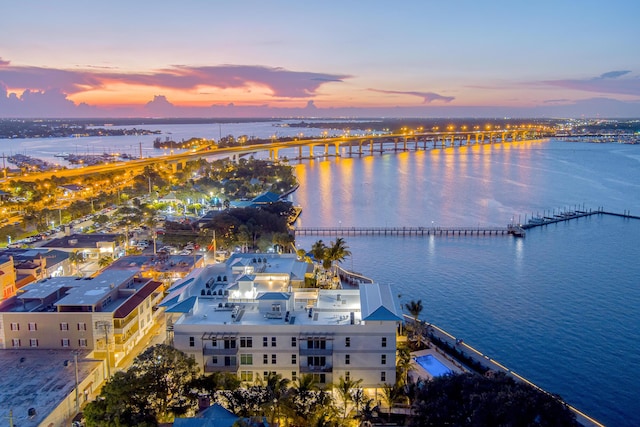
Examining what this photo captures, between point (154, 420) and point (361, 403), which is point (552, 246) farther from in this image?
point (154, 420)

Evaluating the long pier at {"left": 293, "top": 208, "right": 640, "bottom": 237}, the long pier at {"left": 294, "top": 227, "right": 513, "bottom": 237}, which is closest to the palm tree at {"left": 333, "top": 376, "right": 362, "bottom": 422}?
the long pier at {"left": 293, "top": 208, "right": 640, "bottom": 237}

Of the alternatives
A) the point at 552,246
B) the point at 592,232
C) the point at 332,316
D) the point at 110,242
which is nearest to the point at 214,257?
the point at 110,242

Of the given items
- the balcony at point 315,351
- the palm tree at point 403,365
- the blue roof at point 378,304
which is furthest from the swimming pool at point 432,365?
the balcony at point 315,351

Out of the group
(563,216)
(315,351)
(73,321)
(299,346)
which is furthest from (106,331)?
(563,216)

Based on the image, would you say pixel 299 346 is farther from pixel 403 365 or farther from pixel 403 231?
pixel 403 231

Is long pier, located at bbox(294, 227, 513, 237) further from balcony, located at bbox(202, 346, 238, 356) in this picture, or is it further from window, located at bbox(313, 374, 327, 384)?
balcony, located at bbox(202, 346, 238, 356)

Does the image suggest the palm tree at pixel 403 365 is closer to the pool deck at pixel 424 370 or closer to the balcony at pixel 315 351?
the pool deck at pixel 424 370
